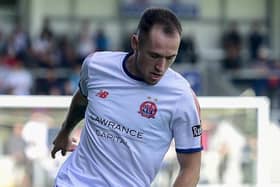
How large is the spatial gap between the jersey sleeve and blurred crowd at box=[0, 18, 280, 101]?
973cm

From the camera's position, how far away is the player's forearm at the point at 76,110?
4.56 m

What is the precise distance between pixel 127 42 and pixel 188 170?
582 inches

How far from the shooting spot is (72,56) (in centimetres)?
1700

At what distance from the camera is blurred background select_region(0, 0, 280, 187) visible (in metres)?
15.9

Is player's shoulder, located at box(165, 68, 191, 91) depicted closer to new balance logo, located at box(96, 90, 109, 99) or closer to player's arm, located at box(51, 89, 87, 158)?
new balance logo, located at box(96, 90, 109, 99)

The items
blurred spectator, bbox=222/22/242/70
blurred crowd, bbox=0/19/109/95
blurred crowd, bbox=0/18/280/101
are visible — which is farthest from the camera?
blurred spectator, bbox=222/22/242/70

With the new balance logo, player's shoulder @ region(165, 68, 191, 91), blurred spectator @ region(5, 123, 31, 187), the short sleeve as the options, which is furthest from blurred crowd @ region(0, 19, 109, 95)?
player's shoulder @ region(165, 68, 191, 91)

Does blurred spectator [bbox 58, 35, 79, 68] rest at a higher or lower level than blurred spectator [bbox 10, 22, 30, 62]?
lower

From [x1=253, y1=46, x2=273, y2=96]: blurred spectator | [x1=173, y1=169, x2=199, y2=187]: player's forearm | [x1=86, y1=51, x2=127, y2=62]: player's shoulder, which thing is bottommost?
[x1=253, y1=46, x2=273, y2=96]: blurred spectator

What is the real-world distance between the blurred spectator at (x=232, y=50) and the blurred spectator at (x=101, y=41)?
246 cm

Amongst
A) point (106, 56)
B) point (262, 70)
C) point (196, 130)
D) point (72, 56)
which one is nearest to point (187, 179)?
point (196, 130)

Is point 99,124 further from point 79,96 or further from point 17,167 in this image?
point 17,167

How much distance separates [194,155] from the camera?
4047mm

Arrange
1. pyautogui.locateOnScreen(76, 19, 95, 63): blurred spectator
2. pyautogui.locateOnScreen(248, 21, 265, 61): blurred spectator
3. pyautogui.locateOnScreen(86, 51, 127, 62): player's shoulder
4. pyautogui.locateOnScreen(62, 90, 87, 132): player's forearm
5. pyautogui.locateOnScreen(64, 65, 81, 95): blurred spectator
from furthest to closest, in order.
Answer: pyautogui.locateOnScreen(248, 21, 265, 61): blurred spectator < pyautogui.locateOnScreen(76, 19, 95, 63): blurred spectator < pyautogui.locateOnScreen(64, 65, 81, 95): blurred spectator < pyautogui.locateOnScreen(62, 90, 87, 132): player's forearm < pyautogui.locateOnScreen(86, 51, 127, 62): player's shoulder
